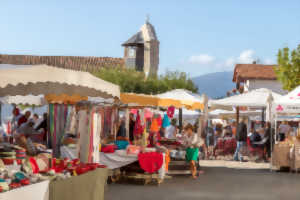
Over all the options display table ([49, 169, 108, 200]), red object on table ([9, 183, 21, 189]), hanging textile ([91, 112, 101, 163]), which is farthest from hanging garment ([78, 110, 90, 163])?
red object on table ([9, 183, 21, 189])

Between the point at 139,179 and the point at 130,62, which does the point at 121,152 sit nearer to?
the point at 139,179

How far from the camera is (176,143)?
51.5ft

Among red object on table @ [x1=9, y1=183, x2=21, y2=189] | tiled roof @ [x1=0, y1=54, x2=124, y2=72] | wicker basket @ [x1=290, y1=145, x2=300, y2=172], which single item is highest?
tiled roof @ [x1=0, y1=54, x2=124, y2=72]

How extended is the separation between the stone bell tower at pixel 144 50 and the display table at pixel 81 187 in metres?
77.1

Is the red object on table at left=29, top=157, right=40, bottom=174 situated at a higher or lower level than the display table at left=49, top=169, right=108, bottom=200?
higher

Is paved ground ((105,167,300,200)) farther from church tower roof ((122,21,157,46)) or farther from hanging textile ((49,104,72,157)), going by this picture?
church tower roof ((122,21,157,46))

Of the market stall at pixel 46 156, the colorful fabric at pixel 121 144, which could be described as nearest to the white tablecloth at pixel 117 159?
the colorful fabric at pixel 121 144

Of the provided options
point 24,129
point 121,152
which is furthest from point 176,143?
point 24,129

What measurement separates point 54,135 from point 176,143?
19.4ft

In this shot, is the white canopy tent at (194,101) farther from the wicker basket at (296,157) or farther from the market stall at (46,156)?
the market stall at (46,156)

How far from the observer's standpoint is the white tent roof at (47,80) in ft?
21.5

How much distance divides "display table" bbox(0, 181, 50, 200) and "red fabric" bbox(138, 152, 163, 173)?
6.27 meters

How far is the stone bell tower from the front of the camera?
283 feet

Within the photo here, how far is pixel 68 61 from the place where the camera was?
7475 cm
